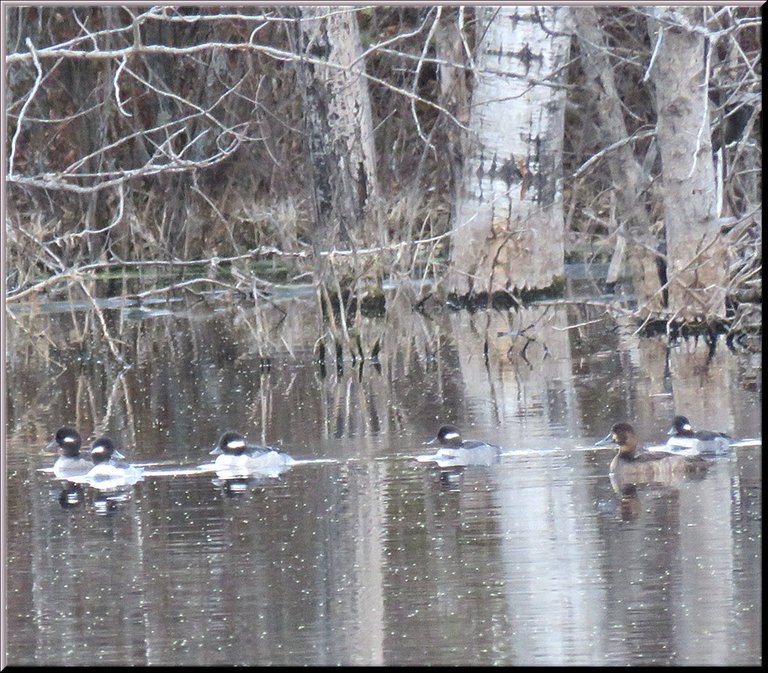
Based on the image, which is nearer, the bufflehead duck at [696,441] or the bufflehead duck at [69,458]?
the bufflehead duck at [696,441]

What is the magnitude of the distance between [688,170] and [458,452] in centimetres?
504

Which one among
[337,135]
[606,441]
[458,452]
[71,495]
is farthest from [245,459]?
[337,135]

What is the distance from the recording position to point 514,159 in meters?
16.9

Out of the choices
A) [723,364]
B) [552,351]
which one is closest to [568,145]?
[552,351]

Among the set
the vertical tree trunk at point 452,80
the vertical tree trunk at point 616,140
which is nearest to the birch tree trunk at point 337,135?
the vertical tree trunk at point 616,140

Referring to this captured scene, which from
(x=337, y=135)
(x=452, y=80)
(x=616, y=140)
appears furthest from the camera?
(x=452, y=80)

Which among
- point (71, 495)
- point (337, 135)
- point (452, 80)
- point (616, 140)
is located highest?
point (452, 80)

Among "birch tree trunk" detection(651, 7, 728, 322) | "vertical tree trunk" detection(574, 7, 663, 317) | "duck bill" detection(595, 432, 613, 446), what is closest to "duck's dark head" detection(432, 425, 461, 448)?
"duck bill" detection(595, 432, 613, 446)

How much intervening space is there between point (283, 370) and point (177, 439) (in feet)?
10.2

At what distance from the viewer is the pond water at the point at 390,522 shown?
235 inches

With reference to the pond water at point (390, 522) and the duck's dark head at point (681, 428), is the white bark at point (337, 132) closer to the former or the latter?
the pond water at point (390, 522)

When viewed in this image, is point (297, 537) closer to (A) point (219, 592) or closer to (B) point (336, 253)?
(A) point (219, 592)

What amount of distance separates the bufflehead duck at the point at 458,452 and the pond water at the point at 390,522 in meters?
0.09

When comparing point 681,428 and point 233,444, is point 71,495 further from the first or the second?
point 681,428
